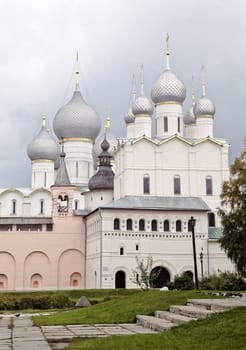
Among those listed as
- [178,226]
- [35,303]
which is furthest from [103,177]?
[35,303]

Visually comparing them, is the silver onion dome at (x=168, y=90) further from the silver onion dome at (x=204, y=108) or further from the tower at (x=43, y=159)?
the tower at (x=43, y=159)

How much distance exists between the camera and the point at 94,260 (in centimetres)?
4078

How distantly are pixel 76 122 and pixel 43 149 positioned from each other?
4359mm

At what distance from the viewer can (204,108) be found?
45.4 m

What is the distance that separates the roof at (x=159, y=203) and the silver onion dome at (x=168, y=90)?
8202 mm

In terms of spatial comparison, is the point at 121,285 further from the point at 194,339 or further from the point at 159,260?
the point at 194,339

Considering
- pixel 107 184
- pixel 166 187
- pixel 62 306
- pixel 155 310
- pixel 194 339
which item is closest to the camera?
pixel 194 339

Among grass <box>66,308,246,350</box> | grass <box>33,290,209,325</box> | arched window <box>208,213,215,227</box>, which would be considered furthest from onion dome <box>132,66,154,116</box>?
grass <box>66,308,246,350</box>

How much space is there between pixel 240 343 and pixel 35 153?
5110cm

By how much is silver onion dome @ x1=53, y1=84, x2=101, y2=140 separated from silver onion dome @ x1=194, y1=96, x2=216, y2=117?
13.7 meters

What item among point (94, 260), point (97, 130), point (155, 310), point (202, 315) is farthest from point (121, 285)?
point (202, 315)

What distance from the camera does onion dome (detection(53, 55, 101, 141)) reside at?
55.8 m

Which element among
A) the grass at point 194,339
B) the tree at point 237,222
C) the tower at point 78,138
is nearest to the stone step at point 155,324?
the grass at point 194,339

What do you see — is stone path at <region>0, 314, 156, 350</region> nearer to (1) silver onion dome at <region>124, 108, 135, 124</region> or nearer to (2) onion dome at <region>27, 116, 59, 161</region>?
(1) silver onion dome at <region>124, 108, 135, 124</region>
